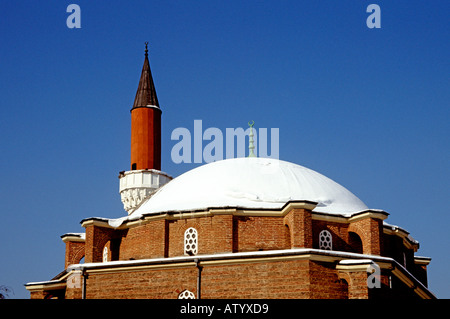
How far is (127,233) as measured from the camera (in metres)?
22.1

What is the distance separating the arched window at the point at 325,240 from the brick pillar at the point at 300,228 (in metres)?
0.99

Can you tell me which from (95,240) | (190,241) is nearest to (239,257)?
(190,241)

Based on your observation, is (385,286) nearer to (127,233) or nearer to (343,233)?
(343,233)

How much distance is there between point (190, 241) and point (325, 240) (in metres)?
3.60

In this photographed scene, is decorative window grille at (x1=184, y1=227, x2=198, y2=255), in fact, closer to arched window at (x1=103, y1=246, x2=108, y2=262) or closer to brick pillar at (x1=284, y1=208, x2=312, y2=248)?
brick pillar at (x1=284, y1=208, x2=312, y2=248)

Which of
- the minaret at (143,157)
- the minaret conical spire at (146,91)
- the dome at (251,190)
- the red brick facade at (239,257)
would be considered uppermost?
the minaret conical spire at (146,91)

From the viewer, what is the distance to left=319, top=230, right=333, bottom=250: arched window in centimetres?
2067

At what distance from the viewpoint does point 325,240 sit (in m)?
20.7

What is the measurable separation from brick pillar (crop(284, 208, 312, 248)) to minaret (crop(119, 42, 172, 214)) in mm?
10421

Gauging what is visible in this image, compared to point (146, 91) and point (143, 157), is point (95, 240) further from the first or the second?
point (146, 91)

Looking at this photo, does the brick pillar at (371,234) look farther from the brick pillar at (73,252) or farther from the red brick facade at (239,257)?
the brick pillar at (73,252)

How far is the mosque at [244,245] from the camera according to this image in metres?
18.7

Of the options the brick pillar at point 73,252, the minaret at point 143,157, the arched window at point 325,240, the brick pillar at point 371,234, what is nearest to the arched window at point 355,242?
the brick pillar at point 371,234
